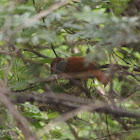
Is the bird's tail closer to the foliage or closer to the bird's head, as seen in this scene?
the foliage

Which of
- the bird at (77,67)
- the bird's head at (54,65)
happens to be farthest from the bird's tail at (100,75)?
the bird's head at (54,65)

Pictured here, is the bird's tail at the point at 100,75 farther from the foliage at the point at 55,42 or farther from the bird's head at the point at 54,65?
the bird's head at the point at 54,65

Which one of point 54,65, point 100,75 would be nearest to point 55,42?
point 54,65

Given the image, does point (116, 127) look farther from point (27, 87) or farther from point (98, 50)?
point (98, 50)

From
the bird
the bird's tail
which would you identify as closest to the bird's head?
the bird

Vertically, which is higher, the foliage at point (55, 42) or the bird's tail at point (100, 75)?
the foliage at point (55, 42)

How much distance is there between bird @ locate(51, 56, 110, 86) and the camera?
2.98 metres

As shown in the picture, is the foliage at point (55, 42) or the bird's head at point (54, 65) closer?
the foliage at point (55, 42)

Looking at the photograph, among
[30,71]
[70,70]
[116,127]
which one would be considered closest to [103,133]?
[116,127]

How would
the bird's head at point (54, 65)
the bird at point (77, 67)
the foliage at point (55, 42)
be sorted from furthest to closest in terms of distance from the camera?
the bird at point (77, 67) < the bird's head at point (54, 65) < the foliage at point (55, 42)

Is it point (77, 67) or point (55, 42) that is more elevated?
point (55, 42)

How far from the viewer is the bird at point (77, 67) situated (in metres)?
2.98

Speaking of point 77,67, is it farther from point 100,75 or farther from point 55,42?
point 55,42

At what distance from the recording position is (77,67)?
3260 millimetres
